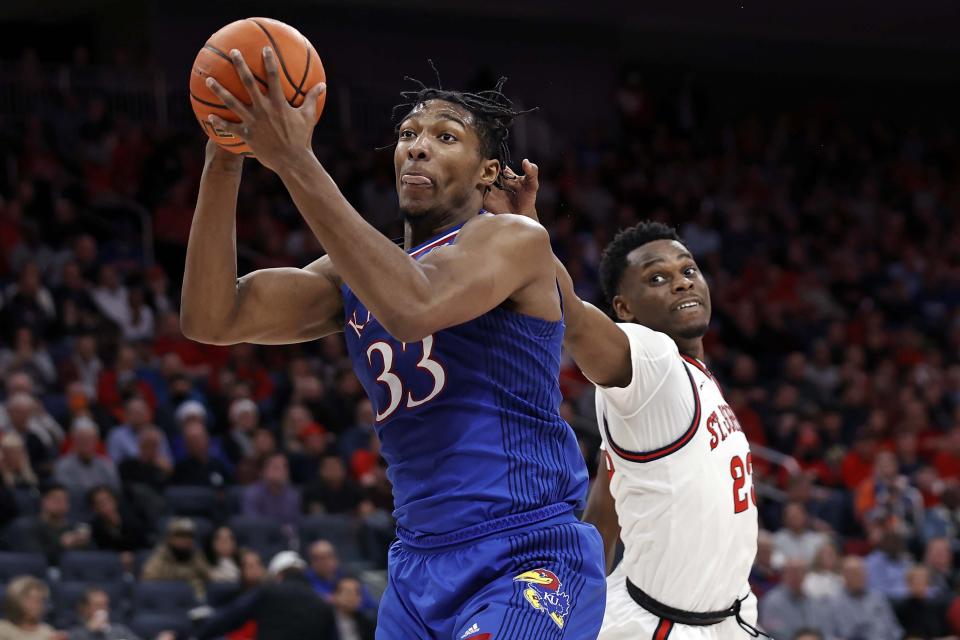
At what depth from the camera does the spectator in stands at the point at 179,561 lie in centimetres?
989

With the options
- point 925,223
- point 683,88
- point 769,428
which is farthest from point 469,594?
point 683,88

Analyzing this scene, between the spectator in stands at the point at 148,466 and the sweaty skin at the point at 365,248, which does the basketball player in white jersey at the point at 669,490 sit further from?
the spectator in stands at the point at 148,466

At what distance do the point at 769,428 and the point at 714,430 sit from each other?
10.6m

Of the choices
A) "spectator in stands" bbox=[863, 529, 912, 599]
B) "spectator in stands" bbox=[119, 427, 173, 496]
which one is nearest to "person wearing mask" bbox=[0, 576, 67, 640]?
"spectator in stands" bbox=[119, 427, 173, 496]

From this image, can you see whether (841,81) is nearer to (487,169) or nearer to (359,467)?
(359,467)

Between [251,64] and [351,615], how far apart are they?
6696mm

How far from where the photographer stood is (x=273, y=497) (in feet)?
36.7

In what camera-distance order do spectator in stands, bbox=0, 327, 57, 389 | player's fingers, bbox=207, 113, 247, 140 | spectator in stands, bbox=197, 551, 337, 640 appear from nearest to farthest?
player's fingers, bbox=207, 113, 247, 140, spectator in stands, bbox=197, 551, 337, 640, spectator in stands, bbox=0, 327, 57, 389

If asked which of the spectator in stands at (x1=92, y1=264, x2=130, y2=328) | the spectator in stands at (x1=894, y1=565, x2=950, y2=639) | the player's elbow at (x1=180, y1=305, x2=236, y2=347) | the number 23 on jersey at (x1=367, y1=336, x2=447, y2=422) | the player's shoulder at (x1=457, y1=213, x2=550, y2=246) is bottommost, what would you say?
the spectator in stands at (x1=894, y1=565, x2=950, y2=639)

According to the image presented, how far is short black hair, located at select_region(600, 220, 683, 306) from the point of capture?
541 centimetres

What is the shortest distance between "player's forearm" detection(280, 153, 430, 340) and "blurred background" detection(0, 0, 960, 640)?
5.43m

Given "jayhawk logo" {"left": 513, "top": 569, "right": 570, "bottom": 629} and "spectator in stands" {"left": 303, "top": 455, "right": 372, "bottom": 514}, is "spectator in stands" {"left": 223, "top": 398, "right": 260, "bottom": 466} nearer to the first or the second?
"spectator in stands" {"left": 303, "top": 455, "right": 372, "bottom": 514}

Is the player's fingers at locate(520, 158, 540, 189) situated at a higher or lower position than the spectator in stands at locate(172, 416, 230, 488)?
higher

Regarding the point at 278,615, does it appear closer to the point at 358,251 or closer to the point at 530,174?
the point at 530,174
